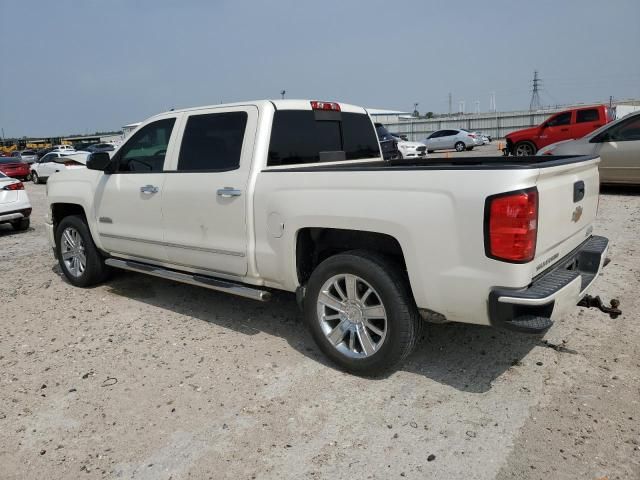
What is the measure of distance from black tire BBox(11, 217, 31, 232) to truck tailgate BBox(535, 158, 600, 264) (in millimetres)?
10891

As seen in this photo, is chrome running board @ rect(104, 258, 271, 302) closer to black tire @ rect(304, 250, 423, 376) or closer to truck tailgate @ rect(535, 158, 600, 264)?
black tire @ rect(304, 250, 423, 376)

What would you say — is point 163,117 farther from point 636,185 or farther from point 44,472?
point 636,185

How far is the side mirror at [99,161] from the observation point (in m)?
5.21

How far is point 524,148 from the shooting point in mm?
17719

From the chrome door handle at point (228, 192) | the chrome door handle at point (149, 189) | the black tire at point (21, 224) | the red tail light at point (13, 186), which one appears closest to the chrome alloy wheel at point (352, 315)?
the chrome door handle at point (228, 192)

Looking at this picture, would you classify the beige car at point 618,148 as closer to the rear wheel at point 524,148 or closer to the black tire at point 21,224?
the rear wheel at point 524,148

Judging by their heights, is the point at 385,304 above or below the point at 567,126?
below

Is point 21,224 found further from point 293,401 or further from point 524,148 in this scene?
point 524,148

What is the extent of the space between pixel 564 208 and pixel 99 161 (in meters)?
4.24

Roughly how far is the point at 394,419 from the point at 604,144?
943 cm

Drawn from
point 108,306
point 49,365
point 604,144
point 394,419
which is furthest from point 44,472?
point 604,144

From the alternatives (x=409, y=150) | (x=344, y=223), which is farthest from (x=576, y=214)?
(x=409, y=150)

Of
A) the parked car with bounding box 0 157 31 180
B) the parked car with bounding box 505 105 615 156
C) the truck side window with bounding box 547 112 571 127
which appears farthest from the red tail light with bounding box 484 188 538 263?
the parked car with bounding box 0 157 31 180

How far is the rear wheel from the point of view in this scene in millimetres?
17453
